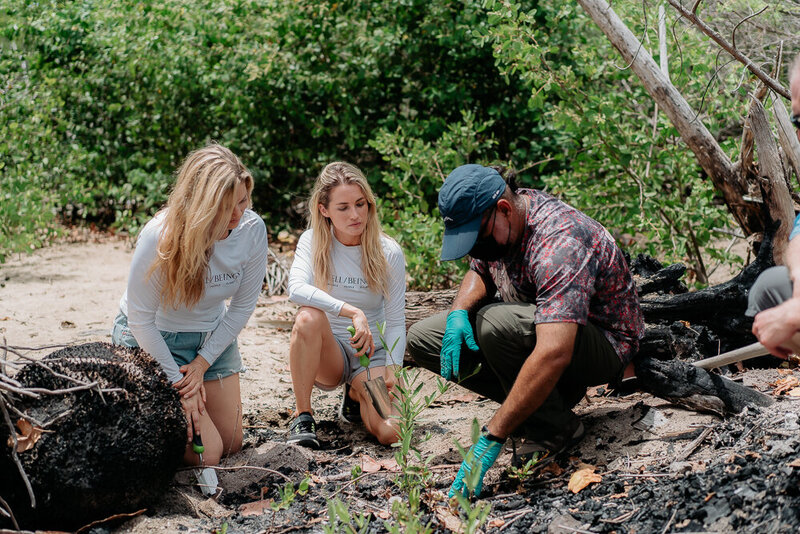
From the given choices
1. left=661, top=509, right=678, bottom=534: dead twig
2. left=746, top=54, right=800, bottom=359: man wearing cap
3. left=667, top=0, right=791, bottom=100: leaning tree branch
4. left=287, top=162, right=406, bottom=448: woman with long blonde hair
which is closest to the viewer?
left=746, top=54, right=800, bottom=359: man wearing cap

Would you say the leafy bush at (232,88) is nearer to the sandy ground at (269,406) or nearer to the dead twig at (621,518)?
the sandy ground at (269,406)

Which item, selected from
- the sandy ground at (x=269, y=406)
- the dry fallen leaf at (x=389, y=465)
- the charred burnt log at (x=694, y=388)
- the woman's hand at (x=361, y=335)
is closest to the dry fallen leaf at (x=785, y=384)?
the sandy ground at (x=269, y=406)

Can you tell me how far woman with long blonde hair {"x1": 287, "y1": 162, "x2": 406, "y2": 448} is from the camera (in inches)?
144

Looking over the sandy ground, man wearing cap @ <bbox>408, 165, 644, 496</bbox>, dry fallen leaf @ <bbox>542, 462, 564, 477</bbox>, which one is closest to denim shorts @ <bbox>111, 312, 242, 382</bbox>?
the sandy ground

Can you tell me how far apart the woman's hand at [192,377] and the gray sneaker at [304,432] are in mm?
523

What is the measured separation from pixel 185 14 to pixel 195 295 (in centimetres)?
466

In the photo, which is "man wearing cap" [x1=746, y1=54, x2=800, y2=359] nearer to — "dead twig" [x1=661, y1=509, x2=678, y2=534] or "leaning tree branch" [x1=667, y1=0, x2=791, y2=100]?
"dead twig" [x1=661, y1=509, x2=678, y2=534]

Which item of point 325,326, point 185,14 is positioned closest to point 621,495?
point 325,326

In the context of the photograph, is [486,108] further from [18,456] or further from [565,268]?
[18,456]

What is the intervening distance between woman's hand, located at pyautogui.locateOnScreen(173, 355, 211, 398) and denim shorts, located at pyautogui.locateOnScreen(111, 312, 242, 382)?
3.8 inches

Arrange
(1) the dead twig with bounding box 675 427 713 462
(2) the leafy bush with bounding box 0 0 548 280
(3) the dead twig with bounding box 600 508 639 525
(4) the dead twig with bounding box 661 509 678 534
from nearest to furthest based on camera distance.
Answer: (4) the dead twig with bounding box 661 509 678 534
(3) the dead twig with bounding box 600 508 639 525
(1) the dead twig with bounding box 675 427 713 462
(2) the leafy bush with bounding box 0 0 548 280

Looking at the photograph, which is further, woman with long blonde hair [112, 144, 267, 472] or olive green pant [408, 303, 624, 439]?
woman with long blonde hair [112, 144, 267, 472]

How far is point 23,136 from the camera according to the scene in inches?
300

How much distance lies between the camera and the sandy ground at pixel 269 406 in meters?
2.99
